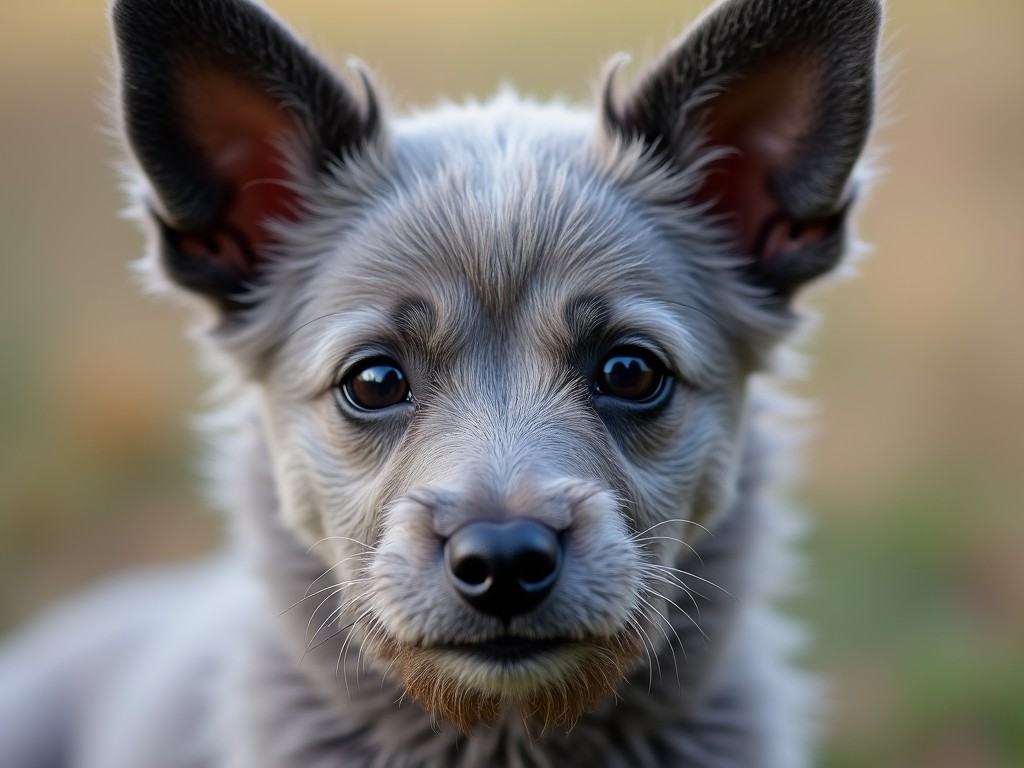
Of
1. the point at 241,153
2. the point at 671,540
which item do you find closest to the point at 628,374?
the point at 671,540

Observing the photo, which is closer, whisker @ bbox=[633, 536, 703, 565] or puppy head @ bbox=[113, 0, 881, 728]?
puppy head @ bbox=[113, 0, 881, 728]

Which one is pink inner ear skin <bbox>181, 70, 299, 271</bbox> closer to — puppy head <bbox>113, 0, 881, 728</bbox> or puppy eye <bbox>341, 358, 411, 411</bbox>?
puppy head <bbox>113, 0, 881, 728</bbox>

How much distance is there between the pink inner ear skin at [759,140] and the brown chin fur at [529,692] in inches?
55.0

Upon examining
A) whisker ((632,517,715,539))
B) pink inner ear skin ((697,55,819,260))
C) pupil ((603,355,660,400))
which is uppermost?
pink inner ear skin ((697,55,819,260))

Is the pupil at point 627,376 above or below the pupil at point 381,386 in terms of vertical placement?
above

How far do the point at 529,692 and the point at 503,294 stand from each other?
3.47ft

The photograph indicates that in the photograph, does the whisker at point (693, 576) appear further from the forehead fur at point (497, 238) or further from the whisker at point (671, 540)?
the forehead fur at point (497, 238)

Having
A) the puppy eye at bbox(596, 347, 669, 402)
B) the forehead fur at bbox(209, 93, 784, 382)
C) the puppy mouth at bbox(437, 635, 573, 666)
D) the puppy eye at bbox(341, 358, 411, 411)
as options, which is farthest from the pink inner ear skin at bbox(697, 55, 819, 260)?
the puppy mouth at bbox(437, 635, 573, 666)

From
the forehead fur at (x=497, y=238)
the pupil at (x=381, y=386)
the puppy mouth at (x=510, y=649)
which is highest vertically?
the forehead fur at (x=497, y=238)

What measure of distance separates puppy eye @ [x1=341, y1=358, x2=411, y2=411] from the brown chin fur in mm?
646

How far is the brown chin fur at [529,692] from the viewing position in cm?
293

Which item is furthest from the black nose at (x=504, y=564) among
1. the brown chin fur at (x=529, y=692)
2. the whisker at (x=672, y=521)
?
the whisker at (x=672, y=521)

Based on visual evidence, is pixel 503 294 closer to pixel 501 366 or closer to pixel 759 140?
pixel 501 366

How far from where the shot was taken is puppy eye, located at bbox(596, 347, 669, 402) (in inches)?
127
